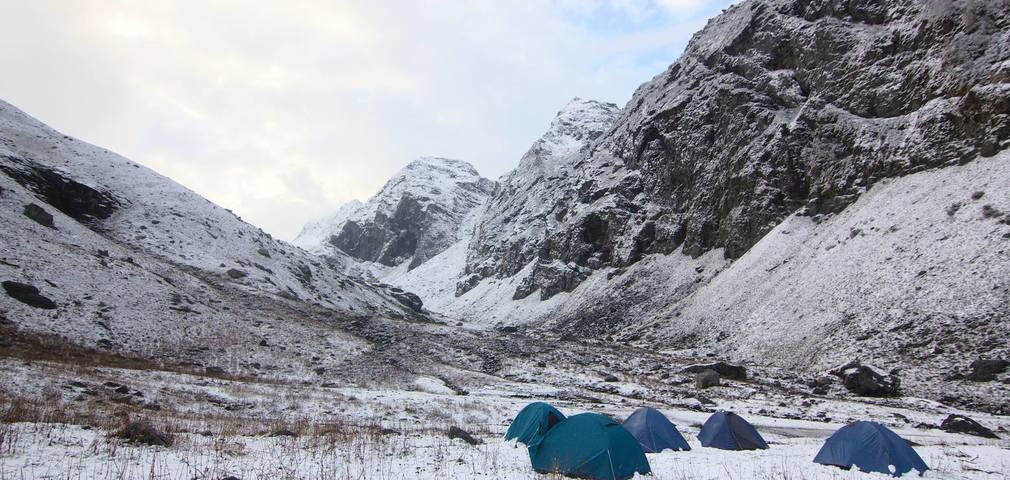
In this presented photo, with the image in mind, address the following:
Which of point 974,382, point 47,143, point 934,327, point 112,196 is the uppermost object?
point 47,143

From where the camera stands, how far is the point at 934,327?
26.9 meters

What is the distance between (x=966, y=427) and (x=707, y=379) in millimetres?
12273

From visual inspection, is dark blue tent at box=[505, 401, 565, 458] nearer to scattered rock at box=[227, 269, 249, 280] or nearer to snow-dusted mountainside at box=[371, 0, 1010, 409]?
snow-dusted mountainside at box=[371, 0, 1010, 409]

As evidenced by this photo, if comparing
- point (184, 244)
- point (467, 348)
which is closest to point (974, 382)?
point (467, 348)

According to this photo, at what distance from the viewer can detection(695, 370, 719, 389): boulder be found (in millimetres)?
29372

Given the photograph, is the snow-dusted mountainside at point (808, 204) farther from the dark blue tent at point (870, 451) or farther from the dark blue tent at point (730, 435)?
the dark blue tent at point (730, 435)

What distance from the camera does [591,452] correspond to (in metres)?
12.1

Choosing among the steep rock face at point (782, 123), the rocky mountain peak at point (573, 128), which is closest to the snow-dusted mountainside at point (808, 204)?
the steep rock face at point (782, 123)

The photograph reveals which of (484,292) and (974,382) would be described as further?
(484,292)

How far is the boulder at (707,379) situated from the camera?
96.4ft

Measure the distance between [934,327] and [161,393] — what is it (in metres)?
35.2

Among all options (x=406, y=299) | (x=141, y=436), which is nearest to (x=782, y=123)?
(x=406, y=299)

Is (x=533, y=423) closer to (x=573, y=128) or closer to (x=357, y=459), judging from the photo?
(x=357, y=459)

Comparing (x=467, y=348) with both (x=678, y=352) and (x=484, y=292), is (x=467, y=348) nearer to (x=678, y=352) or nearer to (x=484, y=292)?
(x=678, y=352)
